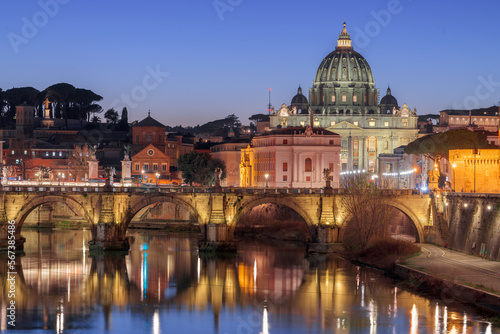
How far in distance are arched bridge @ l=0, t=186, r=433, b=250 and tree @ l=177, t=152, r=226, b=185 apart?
3690cm

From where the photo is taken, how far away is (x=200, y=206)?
58.7m

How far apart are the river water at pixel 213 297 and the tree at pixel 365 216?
8.28 feet

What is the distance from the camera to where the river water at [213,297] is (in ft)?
122

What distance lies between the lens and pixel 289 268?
52.6m

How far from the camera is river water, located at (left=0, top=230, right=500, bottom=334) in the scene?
122ft

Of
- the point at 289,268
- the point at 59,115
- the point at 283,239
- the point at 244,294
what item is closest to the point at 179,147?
the point at 59,115

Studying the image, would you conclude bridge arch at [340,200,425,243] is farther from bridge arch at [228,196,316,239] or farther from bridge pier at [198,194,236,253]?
bridge pier at [198,194,236,253]

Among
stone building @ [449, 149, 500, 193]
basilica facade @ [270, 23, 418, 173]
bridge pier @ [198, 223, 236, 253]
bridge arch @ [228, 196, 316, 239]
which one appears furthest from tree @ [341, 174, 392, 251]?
basilica facade @ [270, 23, 418, 173]

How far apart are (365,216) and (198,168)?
4319 centimetres

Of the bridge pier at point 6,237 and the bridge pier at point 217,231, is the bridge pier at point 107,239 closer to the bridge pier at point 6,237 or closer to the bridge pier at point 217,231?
the bridge pier at point 6,237

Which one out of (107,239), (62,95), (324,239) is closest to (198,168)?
(107,239)

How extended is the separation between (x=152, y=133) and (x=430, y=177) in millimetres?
58438

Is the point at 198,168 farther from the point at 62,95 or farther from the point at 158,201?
the point at 62,95

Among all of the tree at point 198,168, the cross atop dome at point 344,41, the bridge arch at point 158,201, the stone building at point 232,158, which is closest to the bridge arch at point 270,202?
the bridge arch at point 158,201
